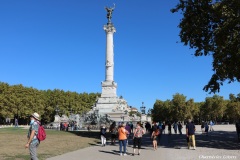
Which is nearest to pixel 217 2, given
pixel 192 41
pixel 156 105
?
pixel 192 41

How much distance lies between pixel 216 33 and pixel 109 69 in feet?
136

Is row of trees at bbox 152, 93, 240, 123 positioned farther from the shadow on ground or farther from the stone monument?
the shadow on ground

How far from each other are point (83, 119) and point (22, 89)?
36.2 meters

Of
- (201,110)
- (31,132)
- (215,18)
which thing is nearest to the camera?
(31,132)

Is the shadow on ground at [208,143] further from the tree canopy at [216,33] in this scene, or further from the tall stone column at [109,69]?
the tall stone column at [109,69]

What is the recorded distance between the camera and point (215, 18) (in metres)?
23.2

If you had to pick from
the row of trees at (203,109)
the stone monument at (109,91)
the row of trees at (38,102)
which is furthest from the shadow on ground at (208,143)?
the row of trees at (203,109)

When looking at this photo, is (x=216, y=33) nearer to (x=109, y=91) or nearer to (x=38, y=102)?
(x=109, y=91)

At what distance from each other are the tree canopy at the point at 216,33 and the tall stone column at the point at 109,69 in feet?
121

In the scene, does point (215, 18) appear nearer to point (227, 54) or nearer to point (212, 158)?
point (227, 54)

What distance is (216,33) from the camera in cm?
2180

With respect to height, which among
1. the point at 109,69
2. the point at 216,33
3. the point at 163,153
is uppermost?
the point at 109,69

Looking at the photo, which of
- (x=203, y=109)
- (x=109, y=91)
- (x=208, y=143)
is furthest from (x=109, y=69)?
(x=203, y=109)

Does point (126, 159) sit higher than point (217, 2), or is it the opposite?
point (217, 2)
